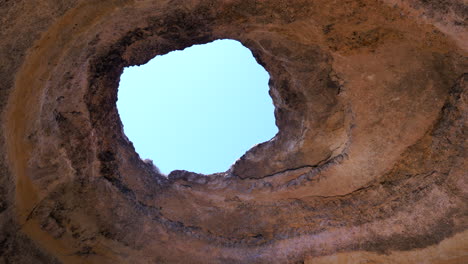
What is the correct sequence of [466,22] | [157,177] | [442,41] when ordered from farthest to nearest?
1. [157,177]
2. [442,41]
3. [466,22]

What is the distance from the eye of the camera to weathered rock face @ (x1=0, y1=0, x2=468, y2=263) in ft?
8.89

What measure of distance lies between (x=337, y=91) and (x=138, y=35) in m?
1.85

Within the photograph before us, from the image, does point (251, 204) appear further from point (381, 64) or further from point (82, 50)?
point (82, 50)

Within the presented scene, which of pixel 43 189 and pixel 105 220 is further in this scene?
pixel 105 220

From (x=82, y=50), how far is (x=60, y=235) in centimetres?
164

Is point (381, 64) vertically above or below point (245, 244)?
above

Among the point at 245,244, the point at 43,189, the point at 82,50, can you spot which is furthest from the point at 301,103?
the point at 43,189

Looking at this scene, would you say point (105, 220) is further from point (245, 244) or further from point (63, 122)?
point (245, 244)

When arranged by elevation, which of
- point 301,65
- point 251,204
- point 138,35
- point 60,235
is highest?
point 301,65

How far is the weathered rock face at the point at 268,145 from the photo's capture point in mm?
2709

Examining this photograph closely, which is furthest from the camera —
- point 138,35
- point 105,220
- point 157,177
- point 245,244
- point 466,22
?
point 157,177

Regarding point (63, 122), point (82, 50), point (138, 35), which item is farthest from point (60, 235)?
point (138, 35)

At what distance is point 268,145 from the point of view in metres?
4.07

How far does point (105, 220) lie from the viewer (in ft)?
11.4
